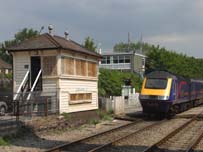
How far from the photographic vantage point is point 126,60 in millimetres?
86125

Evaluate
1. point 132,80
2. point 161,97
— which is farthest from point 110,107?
point 132,80

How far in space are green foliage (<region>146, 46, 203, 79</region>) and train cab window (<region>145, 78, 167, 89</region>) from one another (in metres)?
→ 40.2

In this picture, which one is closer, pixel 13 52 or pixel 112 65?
pixel 13 52

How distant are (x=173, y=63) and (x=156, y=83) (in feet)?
145

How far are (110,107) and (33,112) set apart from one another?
32.3 ft

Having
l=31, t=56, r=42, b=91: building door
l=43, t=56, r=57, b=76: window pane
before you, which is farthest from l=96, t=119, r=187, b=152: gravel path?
l=31, t=56, r=42, b=91: building door

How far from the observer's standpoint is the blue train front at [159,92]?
26.2m

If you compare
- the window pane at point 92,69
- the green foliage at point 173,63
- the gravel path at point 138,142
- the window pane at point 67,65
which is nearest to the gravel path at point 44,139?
the gravel path at point 138,142

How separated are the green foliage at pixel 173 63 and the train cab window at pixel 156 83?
40.2m

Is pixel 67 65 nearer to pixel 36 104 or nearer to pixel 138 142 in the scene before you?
pixel 36 104

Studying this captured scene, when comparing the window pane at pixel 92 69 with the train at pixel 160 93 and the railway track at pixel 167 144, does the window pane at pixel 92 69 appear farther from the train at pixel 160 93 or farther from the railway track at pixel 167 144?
the railway track at pixel 167 144

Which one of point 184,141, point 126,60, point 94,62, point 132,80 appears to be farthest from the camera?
point 126,60

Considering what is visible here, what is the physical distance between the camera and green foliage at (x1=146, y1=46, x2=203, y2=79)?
70.0m

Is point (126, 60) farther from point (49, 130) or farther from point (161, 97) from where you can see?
point (49, 130)
